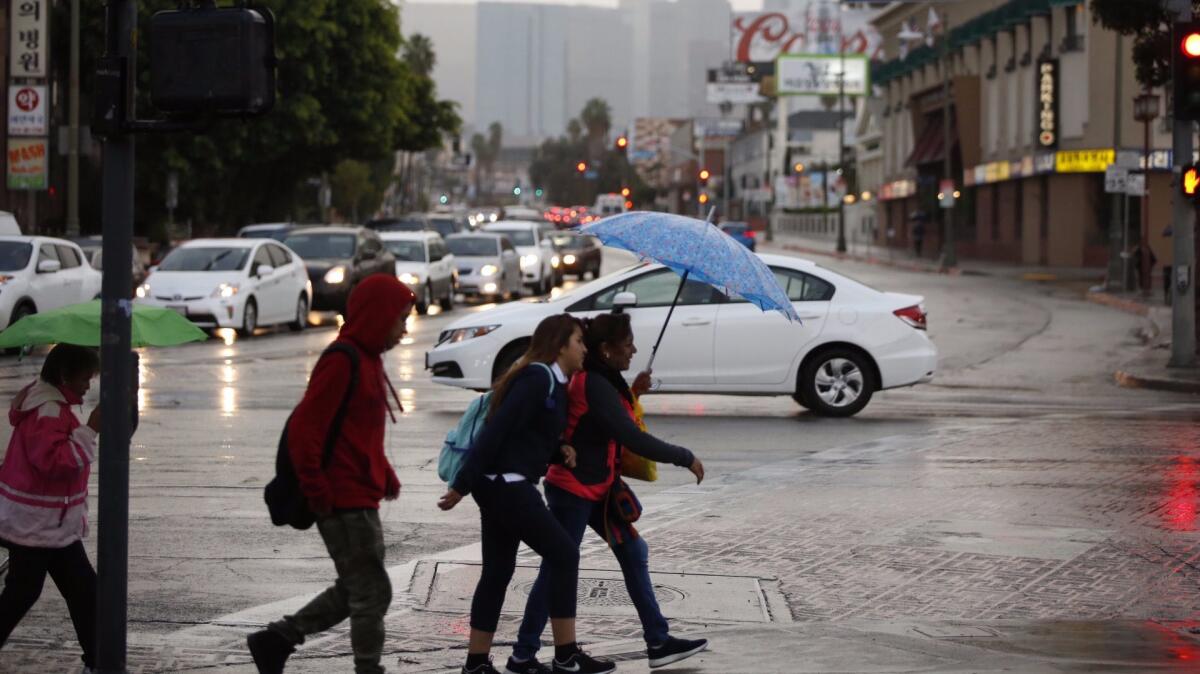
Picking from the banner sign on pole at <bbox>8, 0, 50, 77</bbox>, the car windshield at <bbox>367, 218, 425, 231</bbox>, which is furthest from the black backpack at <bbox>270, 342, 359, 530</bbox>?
the car windshield at <bbox>367, 218, 425, 231</bbox>

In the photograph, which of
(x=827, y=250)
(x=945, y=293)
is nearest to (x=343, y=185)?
(x=827, y=250)

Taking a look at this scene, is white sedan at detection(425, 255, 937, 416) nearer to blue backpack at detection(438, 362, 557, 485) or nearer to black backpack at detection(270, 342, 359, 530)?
blue backpack at detection(438, 362, 557, 485)

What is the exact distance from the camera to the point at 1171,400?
20031 mm

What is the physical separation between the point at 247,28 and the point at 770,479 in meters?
7.72

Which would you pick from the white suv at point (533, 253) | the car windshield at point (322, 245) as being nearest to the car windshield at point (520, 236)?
the white suv at point (533, 253)

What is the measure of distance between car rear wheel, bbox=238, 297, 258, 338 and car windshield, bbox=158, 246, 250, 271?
2.13 ft

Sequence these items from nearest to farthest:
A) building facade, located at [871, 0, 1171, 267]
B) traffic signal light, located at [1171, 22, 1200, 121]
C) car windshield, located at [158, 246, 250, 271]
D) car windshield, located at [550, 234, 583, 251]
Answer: traffic signal light, located at [1171, 22, 1200, 121] → car windshield, located at [158, 246, 250, 271] → car windshield, located at [550, 234, 583, 251] → building facade, located at [871, 0, 1171, 267]

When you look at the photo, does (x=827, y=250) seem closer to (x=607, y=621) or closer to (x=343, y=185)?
(x=343, y=185)

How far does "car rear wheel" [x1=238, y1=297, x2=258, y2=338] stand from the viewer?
2816cm

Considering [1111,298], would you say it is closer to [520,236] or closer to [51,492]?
[520,236]

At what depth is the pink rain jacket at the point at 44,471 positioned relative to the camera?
6.99 m

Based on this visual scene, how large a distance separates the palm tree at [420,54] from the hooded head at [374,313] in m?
133

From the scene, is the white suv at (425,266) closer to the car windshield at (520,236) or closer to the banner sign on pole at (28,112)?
the car windshield at (520,236)

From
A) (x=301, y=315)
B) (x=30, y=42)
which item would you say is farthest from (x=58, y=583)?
(x=30, y=42)
